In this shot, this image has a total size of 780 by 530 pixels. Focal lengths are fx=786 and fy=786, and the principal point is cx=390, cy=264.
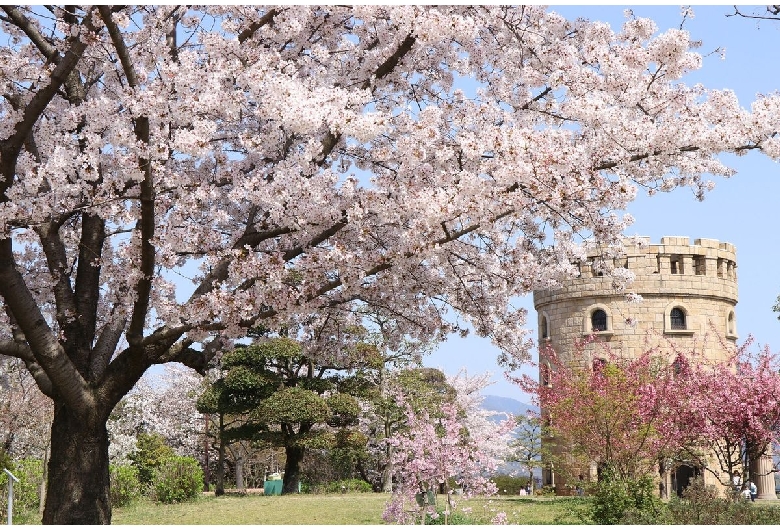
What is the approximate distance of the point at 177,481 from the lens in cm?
2211

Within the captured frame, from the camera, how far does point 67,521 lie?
8312mm

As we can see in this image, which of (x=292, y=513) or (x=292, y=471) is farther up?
(x=292, y=471)

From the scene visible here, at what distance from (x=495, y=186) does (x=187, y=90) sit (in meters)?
2.69

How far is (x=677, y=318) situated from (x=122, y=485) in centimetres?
1958

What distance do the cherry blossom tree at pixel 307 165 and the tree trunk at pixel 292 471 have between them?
672 inches

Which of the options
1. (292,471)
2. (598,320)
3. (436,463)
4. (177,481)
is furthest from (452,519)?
(598,320)

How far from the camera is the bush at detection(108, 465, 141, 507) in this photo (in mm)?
19859

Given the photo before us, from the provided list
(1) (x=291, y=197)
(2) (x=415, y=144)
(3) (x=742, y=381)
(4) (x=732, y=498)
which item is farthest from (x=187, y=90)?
(3) (x=742, y=381)

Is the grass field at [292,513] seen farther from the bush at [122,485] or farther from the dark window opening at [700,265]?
the dark window opening at [700,265]

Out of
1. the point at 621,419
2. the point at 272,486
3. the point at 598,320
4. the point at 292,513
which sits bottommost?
the point at 272,486

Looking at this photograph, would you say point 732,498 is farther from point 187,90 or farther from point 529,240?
point 187,90

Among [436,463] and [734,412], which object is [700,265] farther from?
[436,463]

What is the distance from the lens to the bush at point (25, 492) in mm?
16328

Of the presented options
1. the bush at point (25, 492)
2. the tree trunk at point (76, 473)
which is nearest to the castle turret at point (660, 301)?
the bush at point (25, 492)
